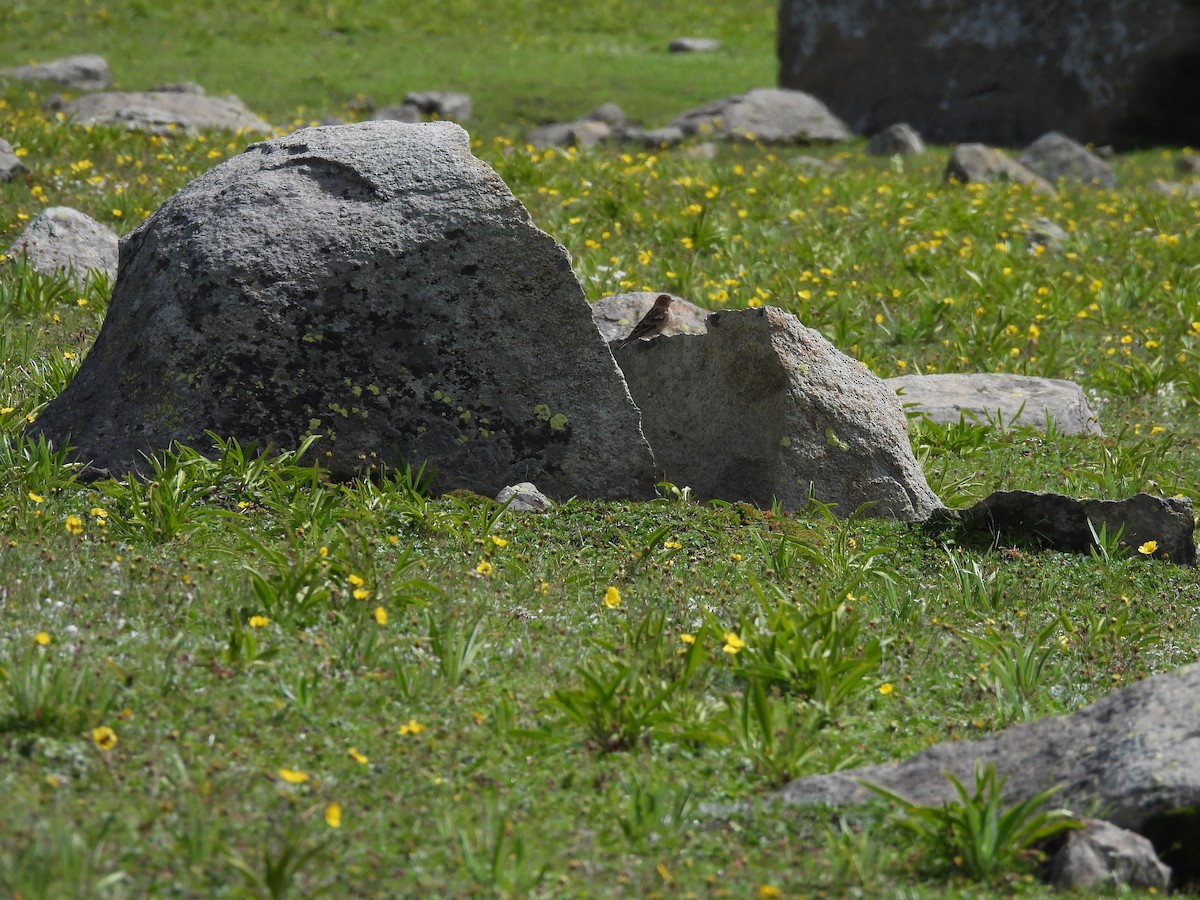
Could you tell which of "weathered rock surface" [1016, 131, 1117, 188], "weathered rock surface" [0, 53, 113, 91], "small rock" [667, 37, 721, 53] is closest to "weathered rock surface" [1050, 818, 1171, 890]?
"weathered rock surface" [1016, 131, 1117, 188]

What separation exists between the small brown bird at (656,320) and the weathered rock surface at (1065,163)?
11.5 metres

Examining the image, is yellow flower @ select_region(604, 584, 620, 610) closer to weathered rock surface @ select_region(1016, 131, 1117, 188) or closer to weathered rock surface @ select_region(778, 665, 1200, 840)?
weathered rock surface @ select_region(778, 665, 1200, 840)

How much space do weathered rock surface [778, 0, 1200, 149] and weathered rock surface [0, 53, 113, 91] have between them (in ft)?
38.6

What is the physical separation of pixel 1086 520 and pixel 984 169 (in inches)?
421

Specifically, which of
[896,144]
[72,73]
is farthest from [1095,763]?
[72,73]

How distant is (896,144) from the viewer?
19.4 metres

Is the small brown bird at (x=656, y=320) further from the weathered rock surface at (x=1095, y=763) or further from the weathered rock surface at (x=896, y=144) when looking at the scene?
the weathered rock surface at (x=896, y=144)

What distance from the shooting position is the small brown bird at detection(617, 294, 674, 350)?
7.68 m

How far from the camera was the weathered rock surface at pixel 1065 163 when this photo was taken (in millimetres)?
17609

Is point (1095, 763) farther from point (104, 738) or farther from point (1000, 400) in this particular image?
point (1000, 400)

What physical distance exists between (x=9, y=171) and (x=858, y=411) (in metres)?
8.04

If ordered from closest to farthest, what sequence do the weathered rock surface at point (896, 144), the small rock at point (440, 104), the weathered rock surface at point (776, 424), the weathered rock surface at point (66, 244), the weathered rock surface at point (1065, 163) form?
1. the weathered rock surface at point (776, 424)
2. the weathered rock surface at point (66, 244)
3. the weathered rock surface at point (1065, 163)
4. the weathered rock surface at point (896, 144)
5. the small rock at point (440, 104)

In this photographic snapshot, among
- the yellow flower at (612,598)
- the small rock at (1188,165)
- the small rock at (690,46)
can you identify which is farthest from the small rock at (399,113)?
the yellow flower at (612,598)

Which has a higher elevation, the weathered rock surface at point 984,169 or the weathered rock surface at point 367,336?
the weathered rock surface at point 367,336
